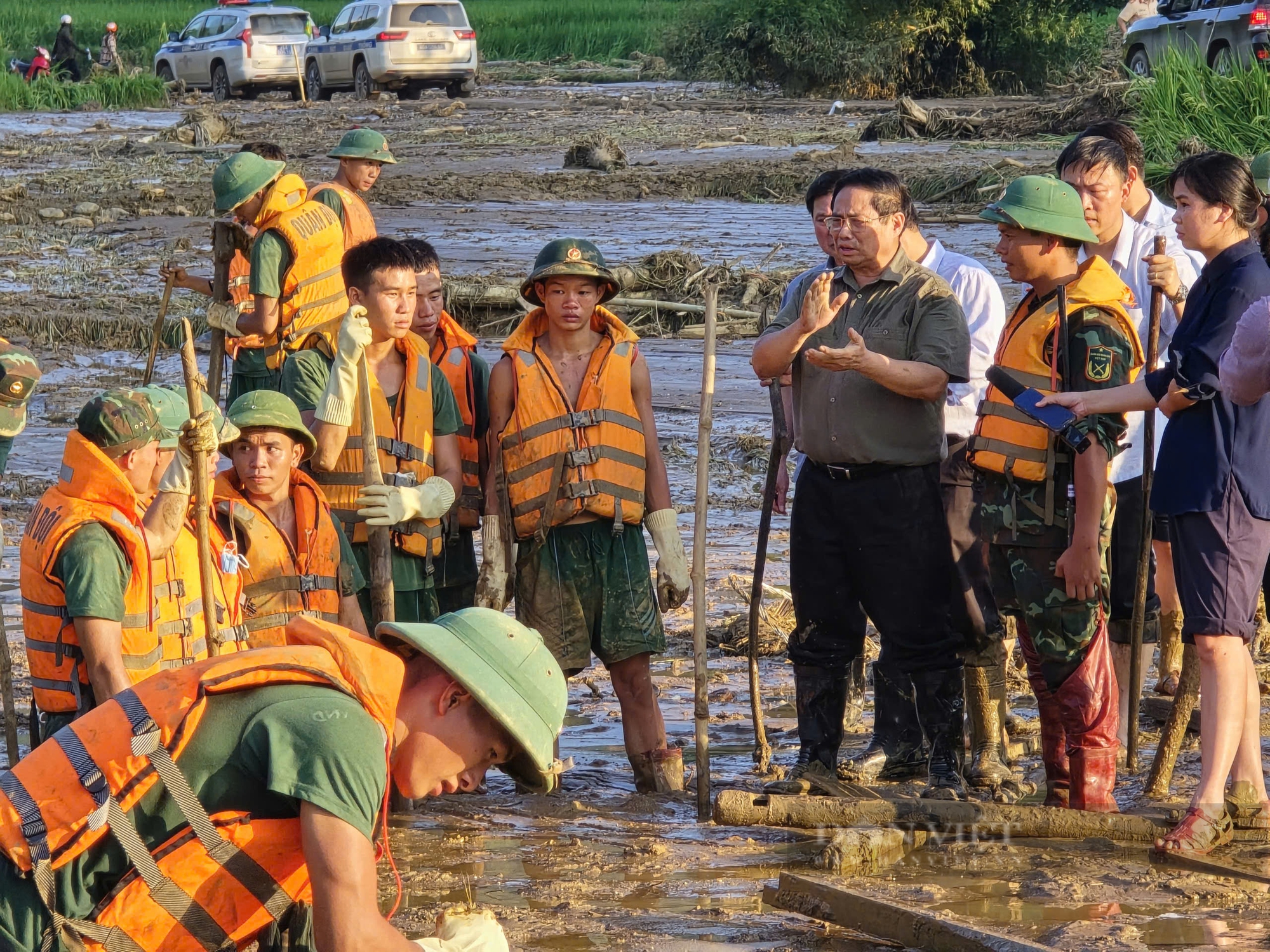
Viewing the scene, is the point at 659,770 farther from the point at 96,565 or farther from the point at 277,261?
the point at 277,261

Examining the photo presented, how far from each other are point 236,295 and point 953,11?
28549 millimetres

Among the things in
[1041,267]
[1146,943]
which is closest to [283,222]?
[1041,267]

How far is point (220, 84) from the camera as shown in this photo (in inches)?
1448

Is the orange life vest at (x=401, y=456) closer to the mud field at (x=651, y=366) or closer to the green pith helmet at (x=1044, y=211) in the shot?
the mud field at (x=651, y=366)

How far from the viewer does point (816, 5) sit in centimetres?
3500

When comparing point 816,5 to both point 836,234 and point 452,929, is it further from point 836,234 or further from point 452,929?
point 452,929

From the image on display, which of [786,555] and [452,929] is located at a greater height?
[452,929]

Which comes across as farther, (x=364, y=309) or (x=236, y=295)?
(x=236, y=295)

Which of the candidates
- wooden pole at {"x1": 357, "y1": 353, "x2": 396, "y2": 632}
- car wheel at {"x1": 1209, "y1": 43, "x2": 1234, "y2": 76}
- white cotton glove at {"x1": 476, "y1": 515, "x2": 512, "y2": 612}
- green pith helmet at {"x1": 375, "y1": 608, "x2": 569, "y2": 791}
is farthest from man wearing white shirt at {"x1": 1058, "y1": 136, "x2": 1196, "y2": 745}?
car wheel at {"x1": 1209, "y1": 43, "x2": 1234, "y2": 76}

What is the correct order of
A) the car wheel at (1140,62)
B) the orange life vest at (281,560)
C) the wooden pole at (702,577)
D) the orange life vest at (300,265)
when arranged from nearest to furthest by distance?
the orange life vest at (281,560) < the wooden pole at (702,577) < the orange life vest at (300,265) < the car wheel at (1140,62)

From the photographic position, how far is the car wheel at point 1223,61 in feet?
59.1

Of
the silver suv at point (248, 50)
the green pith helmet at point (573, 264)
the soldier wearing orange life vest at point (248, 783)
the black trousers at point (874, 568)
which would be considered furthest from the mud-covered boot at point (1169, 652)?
the silver suv at point (248, 50)

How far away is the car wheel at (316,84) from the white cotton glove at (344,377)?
103 ft

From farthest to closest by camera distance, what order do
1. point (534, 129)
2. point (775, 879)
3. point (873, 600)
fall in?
point (534, 129), point (873, 600), point (775, 879)
